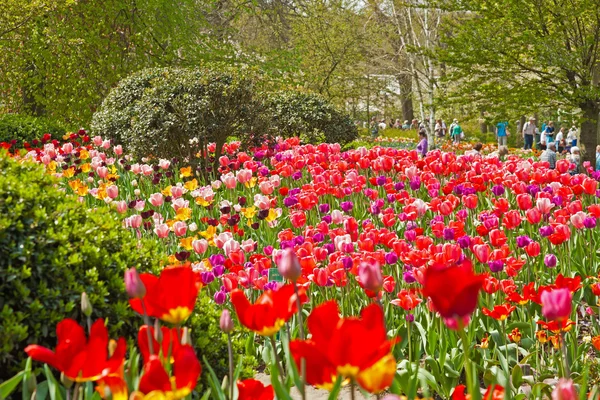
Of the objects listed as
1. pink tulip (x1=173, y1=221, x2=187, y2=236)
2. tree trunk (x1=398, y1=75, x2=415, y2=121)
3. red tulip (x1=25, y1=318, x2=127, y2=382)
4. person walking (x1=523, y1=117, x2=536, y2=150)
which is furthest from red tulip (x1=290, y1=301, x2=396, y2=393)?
tree trunk (x1=398, y1=75, x2=415, y2=121)

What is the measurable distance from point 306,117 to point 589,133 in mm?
5427

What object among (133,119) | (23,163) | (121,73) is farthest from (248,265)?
(121,73)

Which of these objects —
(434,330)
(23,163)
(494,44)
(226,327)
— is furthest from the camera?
(494,44)

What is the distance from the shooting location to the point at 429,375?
12.2 feet

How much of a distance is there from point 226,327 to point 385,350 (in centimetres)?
64

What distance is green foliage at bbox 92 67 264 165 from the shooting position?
10.1m

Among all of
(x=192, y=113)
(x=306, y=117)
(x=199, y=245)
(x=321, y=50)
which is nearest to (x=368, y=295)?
(x=199, y=245)

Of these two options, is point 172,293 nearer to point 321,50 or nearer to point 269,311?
point 269,311

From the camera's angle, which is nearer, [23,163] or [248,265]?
[23,163]

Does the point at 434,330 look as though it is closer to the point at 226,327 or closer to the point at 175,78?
the point at 226,327

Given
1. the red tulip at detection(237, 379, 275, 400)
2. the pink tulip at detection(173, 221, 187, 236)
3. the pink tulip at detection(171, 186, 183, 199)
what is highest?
the red tulip at detection(237, 379, 275, 400)

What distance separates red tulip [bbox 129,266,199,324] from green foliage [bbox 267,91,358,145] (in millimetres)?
12644

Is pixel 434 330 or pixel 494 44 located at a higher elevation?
pixel 494 44

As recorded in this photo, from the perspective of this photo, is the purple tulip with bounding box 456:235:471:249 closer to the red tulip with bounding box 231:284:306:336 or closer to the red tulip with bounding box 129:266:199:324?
the red tulip with bounding box 231:284:306:336
